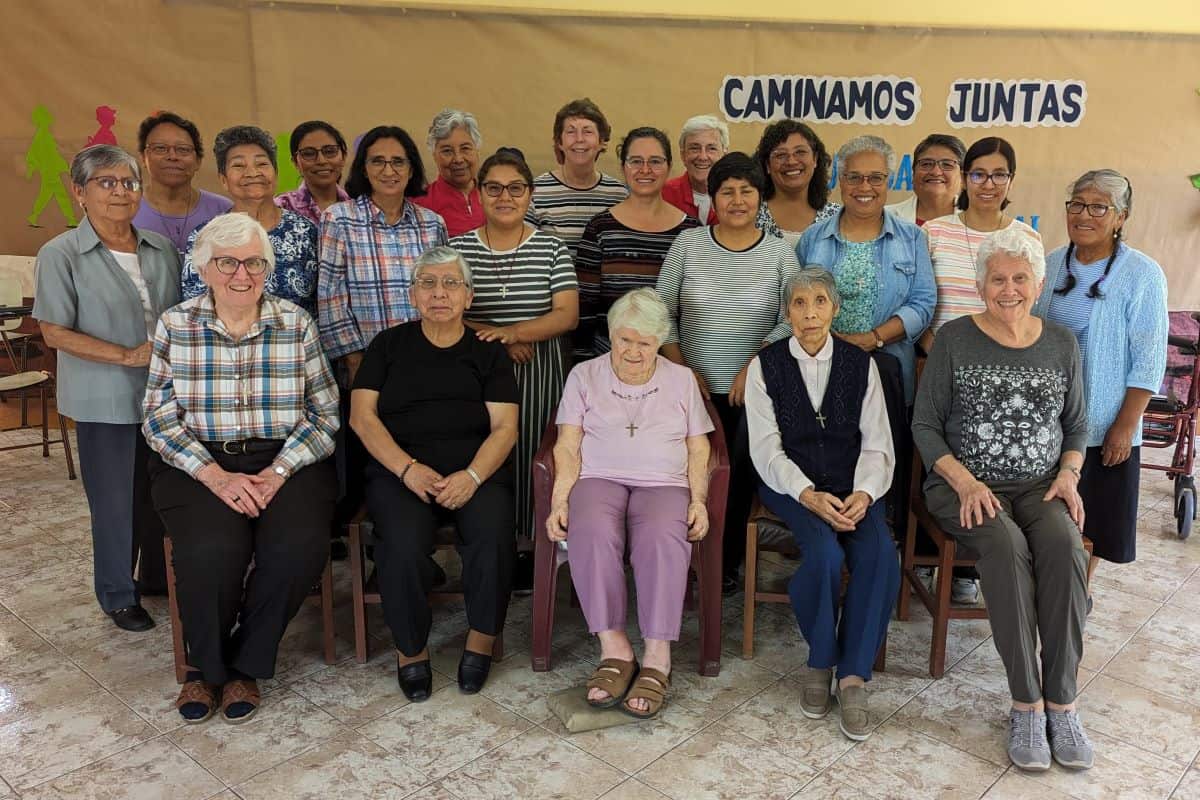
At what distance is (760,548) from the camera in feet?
8.84

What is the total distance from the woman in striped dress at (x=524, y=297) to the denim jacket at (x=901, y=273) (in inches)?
33.6

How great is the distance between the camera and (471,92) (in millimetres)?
4551

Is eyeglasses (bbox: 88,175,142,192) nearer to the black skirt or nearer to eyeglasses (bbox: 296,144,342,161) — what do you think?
eyeglasses (bbox: 296,144,342,161)

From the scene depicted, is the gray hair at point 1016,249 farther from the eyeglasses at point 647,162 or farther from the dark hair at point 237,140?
the dark hair at point 237,140

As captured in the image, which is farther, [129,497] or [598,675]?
[129,497]

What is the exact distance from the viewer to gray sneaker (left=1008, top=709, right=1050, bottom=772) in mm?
2127

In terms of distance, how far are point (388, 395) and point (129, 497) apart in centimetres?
93

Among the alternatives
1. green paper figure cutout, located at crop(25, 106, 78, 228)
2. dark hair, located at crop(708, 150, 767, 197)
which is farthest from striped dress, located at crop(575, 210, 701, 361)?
green paper figure cutout, located at crop(25, 106, 78, 228)

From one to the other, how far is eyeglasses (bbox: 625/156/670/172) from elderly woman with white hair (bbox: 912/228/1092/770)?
3.54 feet

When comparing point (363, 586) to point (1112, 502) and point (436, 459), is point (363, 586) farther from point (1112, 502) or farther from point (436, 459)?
point (1112, 502)

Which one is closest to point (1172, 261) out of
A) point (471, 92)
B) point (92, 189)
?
point (471, 92)

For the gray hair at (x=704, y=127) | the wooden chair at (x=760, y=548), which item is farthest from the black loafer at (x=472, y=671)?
the gray hair at (x=704, y=127)

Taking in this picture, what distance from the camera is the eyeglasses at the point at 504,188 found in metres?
2.72

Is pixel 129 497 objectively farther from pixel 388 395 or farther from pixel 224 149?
pixel 224 149
